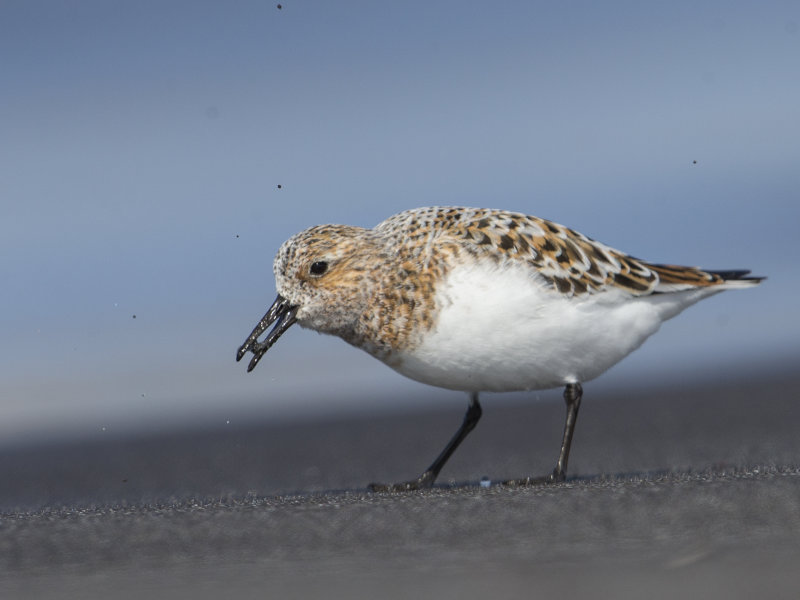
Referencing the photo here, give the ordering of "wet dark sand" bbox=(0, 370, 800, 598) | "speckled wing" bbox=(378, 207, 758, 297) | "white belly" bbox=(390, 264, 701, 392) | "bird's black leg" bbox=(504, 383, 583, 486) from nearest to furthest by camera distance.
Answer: "wet dark sand" bbox=(0, 370, 800, 598) → "white belly" bbox=(390, 264, 701, 392) → "bird's black leg" bbox=(504, 383, 583, 486) → "speckled wing" bbox=(378, 207, 758, 297)

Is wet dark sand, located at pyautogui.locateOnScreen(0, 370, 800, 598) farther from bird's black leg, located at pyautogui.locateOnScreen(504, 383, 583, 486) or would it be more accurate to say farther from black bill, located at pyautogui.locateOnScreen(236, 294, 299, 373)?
black bill, located at pyautogui.locateOnScreen(236, 294, 299, 373)

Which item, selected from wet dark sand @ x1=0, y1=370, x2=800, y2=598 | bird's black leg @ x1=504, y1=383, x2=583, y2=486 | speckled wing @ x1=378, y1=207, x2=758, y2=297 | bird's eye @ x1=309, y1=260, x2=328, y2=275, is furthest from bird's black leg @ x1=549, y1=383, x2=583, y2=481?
bird's eye @ x1=309, y1=260, x2=328, y2=275

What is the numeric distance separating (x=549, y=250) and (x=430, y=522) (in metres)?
2.14

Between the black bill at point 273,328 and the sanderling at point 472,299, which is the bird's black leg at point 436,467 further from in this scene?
the black bill at point 273,328

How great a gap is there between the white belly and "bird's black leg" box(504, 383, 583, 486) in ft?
0.23

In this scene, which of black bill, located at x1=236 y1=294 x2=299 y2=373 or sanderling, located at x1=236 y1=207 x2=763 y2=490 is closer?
sanderling, located at x1=236 y1=207 x2=763 y2=490

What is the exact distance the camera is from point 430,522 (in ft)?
17.0

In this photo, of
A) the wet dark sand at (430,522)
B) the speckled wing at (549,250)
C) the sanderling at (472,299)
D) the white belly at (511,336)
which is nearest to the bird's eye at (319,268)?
the sanderling at (472,299)

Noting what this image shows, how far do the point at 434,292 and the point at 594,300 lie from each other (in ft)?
3.24

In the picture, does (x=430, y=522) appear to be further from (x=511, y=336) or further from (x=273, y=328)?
(x=273, y=328)

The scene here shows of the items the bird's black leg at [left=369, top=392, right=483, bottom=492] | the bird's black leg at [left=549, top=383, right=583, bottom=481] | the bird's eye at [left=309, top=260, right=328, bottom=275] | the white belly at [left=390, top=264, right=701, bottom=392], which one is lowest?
the bird's black leg at [left=369, top=392, right=483, bottom=492]

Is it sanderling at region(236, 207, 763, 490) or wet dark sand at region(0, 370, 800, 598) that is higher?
sanderling at region(236, 207, 763, 490)

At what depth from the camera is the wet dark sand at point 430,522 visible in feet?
13.1

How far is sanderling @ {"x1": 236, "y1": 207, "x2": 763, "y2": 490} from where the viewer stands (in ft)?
20.6
